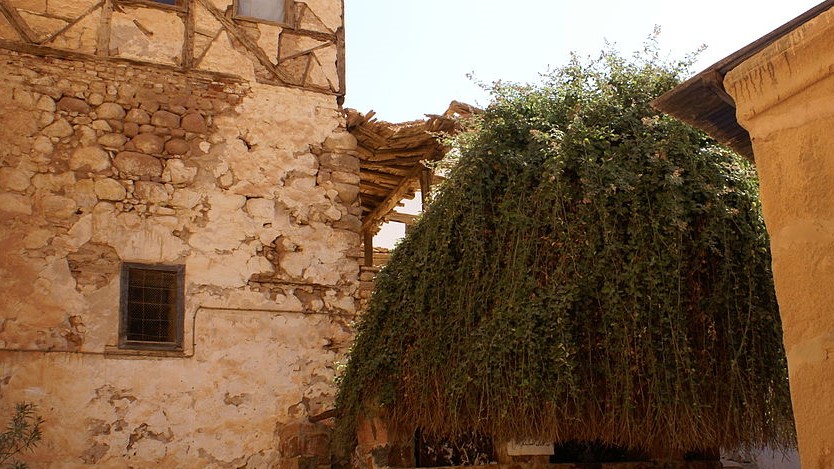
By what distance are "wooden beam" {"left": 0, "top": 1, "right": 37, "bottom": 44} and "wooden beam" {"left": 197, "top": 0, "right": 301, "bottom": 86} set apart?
1.66 meters

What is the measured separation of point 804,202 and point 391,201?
895cm

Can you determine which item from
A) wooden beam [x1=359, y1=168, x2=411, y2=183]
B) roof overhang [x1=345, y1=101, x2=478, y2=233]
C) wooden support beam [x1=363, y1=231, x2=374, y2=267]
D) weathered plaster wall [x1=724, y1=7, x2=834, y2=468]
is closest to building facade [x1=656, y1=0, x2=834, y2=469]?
weathered plaster wall [x1=724, y1=7, x2=834, y2=468]

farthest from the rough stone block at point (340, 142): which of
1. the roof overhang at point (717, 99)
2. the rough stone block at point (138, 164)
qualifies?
the roof overhang at point (717, 99)

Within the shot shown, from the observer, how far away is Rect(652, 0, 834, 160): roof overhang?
4.12 m

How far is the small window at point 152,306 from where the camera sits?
8.55 metres

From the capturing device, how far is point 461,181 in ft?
26.1

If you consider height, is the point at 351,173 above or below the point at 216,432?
above

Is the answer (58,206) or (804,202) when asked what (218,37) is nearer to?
(58,206)

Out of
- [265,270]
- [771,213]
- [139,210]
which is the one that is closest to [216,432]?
[265,270]

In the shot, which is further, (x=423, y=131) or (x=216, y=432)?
(x=423, y=131)

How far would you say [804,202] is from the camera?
11.0 ft

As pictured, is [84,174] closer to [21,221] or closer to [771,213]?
[21,221]

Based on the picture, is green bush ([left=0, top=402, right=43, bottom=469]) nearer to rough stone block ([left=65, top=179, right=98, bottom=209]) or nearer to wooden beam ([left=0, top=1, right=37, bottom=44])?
rough stone block ([left=65, top=179, right=98, bottom=209])

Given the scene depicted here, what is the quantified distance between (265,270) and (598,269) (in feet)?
11.7
